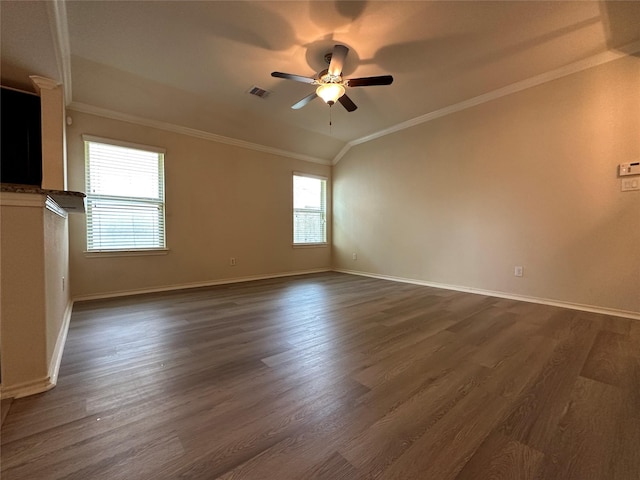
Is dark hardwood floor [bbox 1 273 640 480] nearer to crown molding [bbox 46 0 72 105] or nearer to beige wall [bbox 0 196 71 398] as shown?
beige wall [bbox 0 196 71 398]

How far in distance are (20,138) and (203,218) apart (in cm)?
237

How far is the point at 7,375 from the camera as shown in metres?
1.40

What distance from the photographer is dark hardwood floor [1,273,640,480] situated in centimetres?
100

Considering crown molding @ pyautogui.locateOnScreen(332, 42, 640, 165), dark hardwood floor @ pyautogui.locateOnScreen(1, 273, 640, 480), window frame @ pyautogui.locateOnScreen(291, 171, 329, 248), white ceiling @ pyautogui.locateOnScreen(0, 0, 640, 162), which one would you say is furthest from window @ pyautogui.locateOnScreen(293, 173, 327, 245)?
dark hardwood floor @ pyautogui.locateOnScreen(1, 273, 640, 480)

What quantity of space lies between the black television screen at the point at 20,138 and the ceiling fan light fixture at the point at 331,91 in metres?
2.53

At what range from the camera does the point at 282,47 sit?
276 cm

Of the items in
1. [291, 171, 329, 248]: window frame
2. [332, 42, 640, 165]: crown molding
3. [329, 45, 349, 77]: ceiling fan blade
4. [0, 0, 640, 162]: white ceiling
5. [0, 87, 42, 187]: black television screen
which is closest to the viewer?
[0, 87, 42, 187]: black television screen

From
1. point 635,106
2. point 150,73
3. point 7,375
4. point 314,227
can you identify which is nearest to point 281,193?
point 314,227

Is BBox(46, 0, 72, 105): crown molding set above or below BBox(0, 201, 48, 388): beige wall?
above

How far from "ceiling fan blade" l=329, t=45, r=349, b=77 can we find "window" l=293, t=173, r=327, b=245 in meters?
3.08

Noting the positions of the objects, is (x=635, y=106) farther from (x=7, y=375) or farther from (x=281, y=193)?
(x=7, y=375)

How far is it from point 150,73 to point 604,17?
15.4 ft

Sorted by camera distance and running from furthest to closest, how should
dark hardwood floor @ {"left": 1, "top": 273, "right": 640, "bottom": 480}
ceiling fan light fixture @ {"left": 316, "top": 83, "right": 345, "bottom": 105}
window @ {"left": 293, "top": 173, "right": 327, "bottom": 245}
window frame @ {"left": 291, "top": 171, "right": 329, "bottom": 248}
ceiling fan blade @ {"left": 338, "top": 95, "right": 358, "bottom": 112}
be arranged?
window @ {"left": 293, "top": 173, "right": 327, "bottom": 245}, window frame @ {"left": 291, "top": 171, "right": 329, "bottom": 248}, ceiling fan blade @ {"left": 338, "top": 95, "right": 358, "bottom": 112}, ceiling fan light fixture @ {"left": 316, "top": 83, "right": 345, "bottom": 105}, dark hardwood floor @ {"left": 1, "top": 273, "right": 640, "bottom": 480}

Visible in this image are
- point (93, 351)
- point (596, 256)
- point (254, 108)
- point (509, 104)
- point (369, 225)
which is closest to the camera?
point (93, 351)
